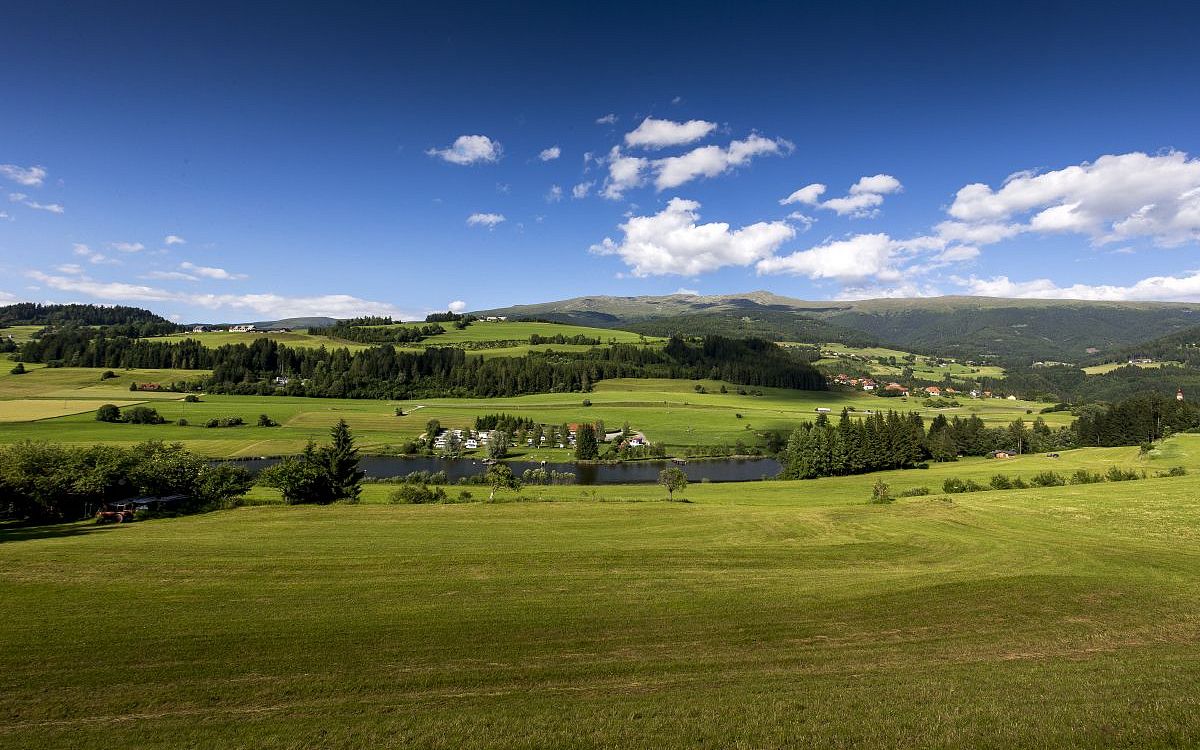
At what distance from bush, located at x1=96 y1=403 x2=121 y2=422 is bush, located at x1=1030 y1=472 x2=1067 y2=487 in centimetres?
15304

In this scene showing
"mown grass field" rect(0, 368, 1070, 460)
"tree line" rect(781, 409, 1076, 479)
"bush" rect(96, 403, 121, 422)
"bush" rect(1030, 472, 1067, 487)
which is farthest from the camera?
"bush" rect(96, 403, 121, 422)

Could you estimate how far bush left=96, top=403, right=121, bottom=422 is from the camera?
365ft

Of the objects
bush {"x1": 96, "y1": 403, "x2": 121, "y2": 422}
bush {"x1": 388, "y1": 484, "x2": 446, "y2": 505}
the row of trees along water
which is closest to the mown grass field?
bush {"x1": 96, "y1": 403, "x2": 121, "y2": 422}

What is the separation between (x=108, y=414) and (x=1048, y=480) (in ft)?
512

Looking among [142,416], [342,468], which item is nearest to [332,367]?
[142,416]

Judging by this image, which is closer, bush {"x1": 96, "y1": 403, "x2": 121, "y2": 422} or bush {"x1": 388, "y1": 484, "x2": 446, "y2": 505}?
bush {"x1": 388, "y1": 484, "x2": 446, "y2": 505}

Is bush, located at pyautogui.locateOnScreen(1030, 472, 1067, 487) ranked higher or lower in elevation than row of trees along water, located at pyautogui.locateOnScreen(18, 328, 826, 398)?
lower

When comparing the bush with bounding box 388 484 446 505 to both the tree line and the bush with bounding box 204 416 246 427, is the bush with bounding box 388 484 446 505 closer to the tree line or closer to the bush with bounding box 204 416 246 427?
the tree line

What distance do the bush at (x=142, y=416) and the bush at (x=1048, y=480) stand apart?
149510mm

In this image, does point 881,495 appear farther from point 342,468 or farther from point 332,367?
point 332,367

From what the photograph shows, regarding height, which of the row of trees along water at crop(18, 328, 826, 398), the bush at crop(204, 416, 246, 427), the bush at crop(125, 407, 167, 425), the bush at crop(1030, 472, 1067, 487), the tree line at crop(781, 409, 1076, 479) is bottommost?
the tree line at crop(781, 409, 1076, 479)

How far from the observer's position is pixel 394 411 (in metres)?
147

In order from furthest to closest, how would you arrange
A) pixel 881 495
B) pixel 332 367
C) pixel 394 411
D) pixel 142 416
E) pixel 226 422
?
1. pixel 332 367
2. pixel 394 411
3. pixel 226 422
4. pixel 142 416
5. pixel 881 495

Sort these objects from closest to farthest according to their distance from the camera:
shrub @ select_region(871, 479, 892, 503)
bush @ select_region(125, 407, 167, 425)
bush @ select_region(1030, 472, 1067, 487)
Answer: shrub @ select_region(871, 479, 892, 503) < bush @ select_region(1030, 472, 1067, 487) < bush @ select_region(125, 407, 167, 425)
